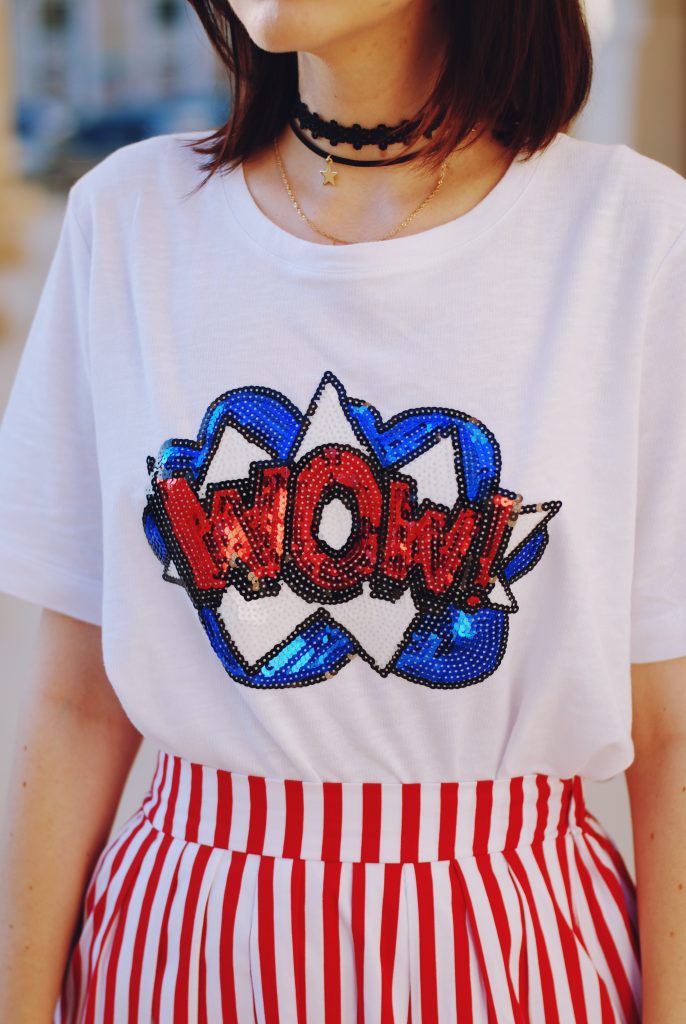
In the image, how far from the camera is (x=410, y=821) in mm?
A: 946

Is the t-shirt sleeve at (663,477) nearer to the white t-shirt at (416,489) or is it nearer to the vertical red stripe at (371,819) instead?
the white t-shirt at (416,489)

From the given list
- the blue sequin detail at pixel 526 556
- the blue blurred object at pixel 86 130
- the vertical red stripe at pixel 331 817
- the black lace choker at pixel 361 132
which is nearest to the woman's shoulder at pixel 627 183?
the black lace choker at pixel 361 132

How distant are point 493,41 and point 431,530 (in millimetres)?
429

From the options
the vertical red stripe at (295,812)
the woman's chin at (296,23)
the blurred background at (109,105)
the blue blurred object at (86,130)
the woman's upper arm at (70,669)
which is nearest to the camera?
the woman's chin at (296,23)

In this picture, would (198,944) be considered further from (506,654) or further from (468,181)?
(468,181)

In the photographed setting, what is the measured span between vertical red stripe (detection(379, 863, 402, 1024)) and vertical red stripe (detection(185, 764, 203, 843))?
169 mm

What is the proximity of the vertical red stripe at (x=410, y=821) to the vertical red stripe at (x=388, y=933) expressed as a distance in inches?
0.5

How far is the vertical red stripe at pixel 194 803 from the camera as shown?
0.99m

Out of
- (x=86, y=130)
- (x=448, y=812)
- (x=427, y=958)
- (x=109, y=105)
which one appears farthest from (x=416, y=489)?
(x=109, y=105)

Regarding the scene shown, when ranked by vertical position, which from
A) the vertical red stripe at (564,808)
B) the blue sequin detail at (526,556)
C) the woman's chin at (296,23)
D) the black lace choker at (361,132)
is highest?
the woman's chin at (296,23)

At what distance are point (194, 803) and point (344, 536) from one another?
0.28m

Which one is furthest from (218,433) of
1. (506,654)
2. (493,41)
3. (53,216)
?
(53,216)

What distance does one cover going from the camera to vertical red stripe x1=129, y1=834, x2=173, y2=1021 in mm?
983

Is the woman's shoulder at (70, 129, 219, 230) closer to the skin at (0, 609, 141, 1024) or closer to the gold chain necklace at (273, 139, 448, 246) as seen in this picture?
the gold chain necklace at (273, 139, 448, 246)
